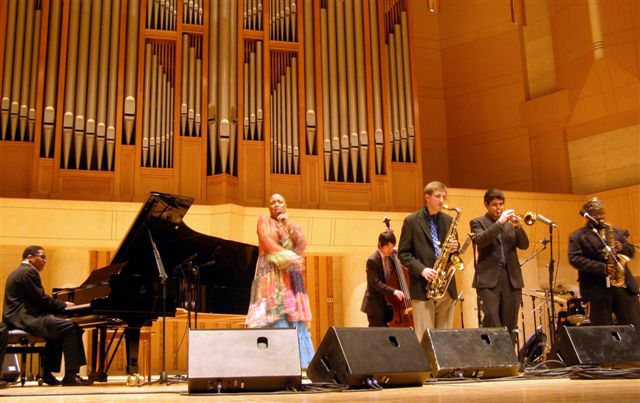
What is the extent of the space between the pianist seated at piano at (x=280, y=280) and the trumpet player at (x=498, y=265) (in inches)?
47.5

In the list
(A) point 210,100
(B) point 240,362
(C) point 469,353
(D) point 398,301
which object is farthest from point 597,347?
(A) point 210,100

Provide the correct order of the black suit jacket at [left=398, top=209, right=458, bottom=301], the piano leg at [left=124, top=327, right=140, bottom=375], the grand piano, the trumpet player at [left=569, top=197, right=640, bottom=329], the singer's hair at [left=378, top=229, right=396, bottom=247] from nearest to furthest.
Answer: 1. the black suit jacket at [left=398, top=209, right=458, bottom=301]
2. the grand piano
3. the trumpet player at [left=569, top=197, right=640, bottom=329]
4. the piano leg at [left=124, top=327, right=140, bottom=375]
5. the singer's hair at [left=378, top=229, right=396, bottom=247]

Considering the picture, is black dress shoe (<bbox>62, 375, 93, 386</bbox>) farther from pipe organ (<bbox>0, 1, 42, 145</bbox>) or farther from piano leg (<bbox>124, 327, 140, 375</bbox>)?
pipe organ (<bbox>0, 1, 42, 145</bbox>)

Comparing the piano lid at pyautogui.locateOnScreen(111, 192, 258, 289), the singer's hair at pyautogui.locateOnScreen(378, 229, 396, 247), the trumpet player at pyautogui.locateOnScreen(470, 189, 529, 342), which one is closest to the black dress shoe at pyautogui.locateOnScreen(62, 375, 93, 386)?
the piano lid at pyautogui.locateOnScreen(111, 192, 258, 289)

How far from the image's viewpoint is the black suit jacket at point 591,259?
18.4ft

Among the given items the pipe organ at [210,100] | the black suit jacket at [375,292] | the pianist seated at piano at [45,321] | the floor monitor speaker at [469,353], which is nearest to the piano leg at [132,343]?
the pianist seated at piano at [45,321]

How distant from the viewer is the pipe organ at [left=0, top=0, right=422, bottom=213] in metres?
9.07

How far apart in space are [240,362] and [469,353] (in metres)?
1.39

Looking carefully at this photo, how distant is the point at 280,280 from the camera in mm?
5176

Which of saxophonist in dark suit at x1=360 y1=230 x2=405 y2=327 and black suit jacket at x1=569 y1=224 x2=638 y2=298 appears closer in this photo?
black suit jacket at x1=569 y1=224 x2=638 y2=298

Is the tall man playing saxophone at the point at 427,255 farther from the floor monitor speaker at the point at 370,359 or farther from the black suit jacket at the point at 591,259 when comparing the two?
the black suit jacket at the point at 591,259

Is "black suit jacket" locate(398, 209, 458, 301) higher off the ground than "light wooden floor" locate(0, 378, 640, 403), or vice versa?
"black suit jacket" locate(398, 209, 458, 301)

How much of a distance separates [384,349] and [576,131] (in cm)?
729

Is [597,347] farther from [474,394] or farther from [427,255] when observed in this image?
[474,394]
